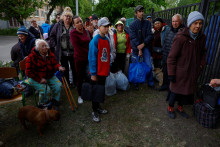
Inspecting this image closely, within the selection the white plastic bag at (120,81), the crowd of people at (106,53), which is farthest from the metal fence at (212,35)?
the white plastic bag at (120,81)

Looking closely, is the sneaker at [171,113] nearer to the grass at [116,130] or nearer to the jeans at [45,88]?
the grass at [116,130]

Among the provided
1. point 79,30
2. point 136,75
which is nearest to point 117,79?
point 136,75

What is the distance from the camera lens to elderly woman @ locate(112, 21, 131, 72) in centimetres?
448

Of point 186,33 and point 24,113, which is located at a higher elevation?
point 186,33

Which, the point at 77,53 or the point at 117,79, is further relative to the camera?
the point at 117,79

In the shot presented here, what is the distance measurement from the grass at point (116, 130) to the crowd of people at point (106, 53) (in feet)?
0.88

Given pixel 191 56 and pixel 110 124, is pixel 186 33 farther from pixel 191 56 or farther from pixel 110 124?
pixel 110 124

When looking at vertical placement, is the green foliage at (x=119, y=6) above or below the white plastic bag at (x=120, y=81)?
above

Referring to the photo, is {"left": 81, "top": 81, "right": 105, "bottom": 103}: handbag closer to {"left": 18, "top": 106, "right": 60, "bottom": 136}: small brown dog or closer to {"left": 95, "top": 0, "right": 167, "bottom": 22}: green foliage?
{"left": 18, "top": 106, "right": 60, "bottom": 136}: small brown dog

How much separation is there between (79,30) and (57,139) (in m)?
2.28

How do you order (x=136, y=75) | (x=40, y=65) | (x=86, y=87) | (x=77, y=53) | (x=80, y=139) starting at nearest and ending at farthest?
(x=80, y=139) < (x=86, y=87) < (x=40, y=65) < (x=77, y=53) < (x=136, y=75)

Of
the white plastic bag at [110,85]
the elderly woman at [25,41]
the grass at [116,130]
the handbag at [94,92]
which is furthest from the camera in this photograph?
the white plastic bag at [110,85]

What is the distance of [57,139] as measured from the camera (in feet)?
8.63

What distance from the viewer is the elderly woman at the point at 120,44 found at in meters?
4.48
